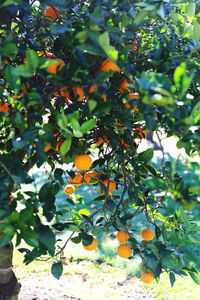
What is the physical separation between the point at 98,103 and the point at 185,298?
2.02 m

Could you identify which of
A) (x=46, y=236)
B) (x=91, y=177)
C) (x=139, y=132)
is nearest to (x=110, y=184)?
(x=91, y=177)

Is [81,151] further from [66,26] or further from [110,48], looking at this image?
[110,48]

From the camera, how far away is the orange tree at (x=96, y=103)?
96 cm

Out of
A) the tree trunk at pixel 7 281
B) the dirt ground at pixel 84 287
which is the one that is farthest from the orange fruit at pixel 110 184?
the dirt ground at pixel 84 287

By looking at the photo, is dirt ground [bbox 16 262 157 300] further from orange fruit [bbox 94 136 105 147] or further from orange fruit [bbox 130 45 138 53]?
orange fruit [bbox 130 45 138 53]

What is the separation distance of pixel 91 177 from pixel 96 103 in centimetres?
56

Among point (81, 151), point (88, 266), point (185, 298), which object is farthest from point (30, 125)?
point (88, 266)

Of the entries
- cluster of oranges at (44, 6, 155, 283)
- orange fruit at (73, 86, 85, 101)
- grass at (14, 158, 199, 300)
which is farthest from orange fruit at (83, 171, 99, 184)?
grass at (14, 158, 199, 300)

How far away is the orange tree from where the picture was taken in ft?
3.14

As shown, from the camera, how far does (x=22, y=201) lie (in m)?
1.04

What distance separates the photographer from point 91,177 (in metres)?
1.51

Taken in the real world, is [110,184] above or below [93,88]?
below

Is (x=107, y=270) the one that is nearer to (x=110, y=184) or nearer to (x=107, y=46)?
(x=110, y=184)

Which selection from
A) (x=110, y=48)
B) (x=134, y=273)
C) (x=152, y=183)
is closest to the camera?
(x=110, y=48)
